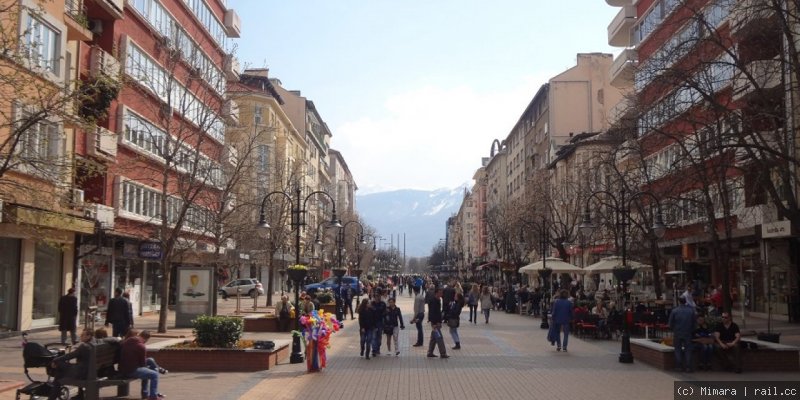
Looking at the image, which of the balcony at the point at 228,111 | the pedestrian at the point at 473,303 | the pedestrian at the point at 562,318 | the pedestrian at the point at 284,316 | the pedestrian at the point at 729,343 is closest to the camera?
the pedestrian at the point at 729,343

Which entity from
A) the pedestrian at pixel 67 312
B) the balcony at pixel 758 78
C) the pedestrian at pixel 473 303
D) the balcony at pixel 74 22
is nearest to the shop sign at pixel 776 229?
the balcony at pixel 758 78

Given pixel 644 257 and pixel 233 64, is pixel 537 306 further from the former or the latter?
→ pixel 233 64

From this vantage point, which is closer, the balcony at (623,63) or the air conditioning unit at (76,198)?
the air conditioning unit at (76,198)

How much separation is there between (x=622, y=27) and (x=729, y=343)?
36.4 metres

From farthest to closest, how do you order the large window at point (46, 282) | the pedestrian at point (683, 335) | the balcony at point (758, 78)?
the large window at point (46, 282)
the balcony at point (758, 78)
the pedestrian at point (683, 335)

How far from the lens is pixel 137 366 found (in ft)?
40.0

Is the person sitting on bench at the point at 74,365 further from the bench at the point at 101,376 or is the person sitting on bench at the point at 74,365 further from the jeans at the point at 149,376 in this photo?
the jeans at the point at 149,376

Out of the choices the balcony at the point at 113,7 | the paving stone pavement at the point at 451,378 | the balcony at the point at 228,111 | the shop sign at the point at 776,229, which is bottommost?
the paving stone pavement at the point at 451,378

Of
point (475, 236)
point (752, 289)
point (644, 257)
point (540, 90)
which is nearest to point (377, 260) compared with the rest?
point (475, 236)

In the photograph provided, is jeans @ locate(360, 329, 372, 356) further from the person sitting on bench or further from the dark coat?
the person sitting on bench

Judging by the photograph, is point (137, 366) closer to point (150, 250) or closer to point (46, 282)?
point (46, 282)

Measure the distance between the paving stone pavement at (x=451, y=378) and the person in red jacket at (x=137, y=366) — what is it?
50cm

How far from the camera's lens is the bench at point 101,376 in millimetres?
11234

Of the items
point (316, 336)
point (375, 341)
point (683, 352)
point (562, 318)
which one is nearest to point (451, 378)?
point (316, 336)
